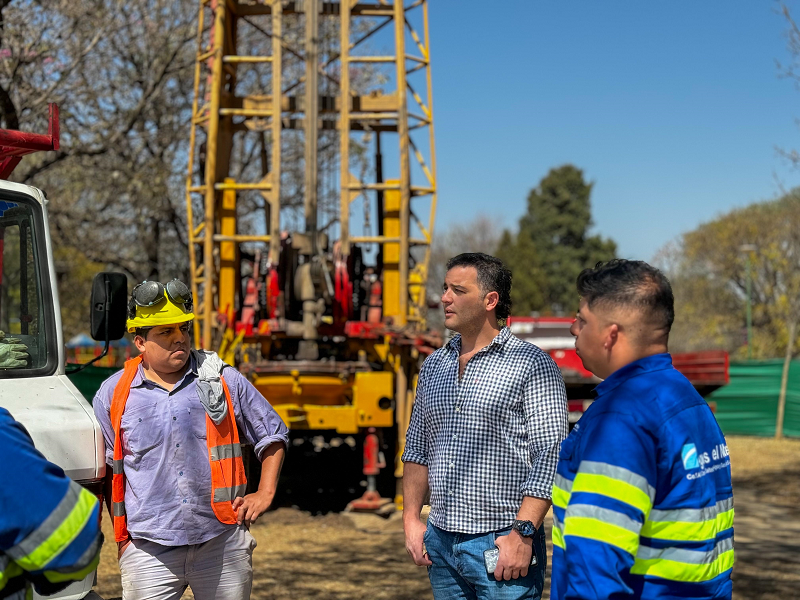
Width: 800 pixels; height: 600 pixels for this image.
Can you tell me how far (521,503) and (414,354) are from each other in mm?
6619

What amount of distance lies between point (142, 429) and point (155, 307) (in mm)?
439

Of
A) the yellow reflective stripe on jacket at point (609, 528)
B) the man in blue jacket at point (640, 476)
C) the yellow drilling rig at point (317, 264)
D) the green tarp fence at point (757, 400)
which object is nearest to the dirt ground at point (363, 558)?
the yellow drilling rig at point (317, 264)

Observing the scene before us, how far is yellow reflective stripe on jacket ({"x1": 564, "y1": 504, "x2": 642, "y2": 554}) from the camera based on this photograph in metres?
2.14

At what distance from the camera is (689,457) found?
7.31ft

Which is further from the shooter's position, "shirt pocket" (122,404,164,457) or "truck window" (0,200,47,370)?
"truck window" (0,200,47,370)

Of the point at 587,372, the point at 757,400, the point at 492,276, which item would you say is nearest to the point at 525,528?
the point at 492,276

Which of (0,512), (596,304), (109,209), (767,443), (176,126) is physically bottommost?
(767,443)

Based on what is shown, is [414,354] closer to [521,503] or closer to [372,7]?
[372,7]

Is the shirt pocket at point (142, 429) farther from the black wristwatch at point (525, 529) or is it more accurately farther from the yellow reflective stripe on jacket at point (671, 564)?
the yellow reflective stripe on jacket at point (671, 564)

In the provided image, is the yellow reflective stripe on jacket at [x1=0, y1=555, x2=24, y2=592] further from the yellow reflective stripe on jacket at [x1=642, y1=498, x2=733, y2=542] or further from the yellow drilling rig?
the yellow drilling rig

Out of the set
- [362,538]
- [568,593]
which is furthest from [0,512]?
[362,538]

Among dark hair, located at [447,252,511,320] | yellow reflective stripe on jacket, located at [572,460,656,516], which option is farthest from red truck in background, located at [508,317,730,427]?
yellow reflective stripe on jacket, located at [572,460,656,516]

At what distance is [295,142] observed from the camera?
1764 centimetres

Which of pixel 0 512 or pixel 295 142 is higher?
pixel 295 142
